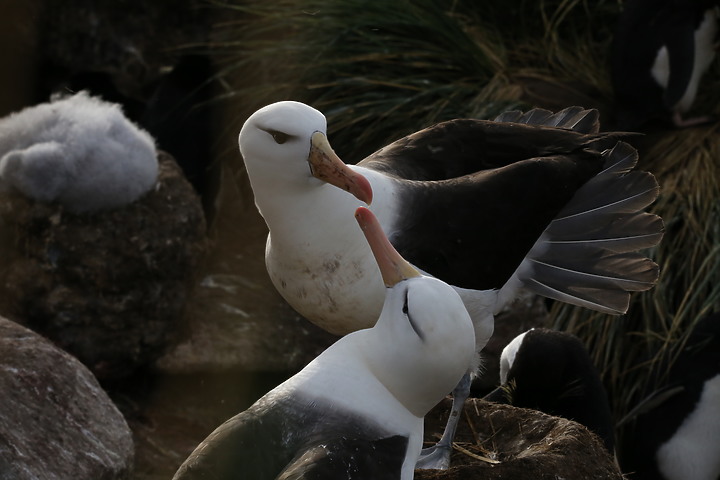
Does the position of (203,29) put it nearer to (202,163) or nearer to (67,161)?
(202,163)

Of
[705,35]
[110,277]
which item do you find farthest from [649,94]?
[110,277]

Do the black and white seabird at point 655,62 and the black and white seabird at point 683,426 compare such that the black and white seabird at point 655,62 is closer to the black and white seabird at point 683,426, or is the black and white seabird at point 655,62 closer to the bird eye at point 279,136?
the black and white seabird at point 683,426

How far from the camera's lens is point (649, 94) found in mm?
7508

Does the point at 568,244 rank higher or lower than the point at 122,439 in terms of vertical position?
higher

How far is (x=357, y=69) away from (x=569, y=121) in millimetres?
2611

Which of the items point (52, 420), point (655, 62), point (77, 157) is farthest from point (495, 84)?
point (52, 420)

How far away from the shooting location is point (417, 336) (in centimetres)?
353

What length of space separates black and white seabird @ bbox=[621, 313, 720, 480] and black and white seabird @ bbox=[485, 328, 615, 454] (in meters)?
1.10

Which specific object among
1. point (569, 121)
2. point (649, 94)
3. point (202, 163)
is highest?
point (569, 121)

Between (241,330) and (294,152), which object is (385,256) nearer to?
(294,152)

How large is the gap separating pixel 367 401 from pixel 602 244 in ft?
5.40

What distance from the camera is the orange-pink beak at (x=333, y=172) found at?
4070mm

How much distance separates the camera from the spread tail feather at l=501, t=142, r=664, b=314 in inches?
191

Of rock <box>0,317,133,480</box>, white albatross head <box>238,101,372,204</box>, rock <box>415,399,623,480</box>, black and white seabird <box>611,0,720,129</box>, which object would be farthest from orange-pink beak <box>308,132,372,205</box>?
black and white seabird <box>611,0,720,129</box>
